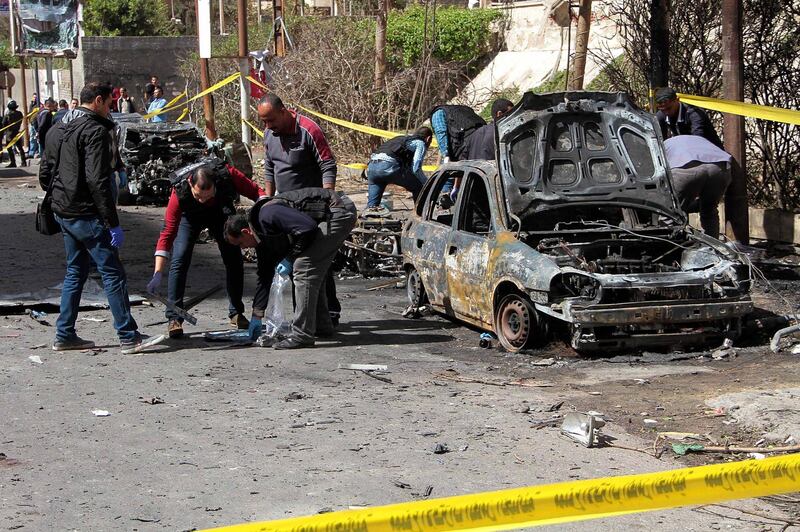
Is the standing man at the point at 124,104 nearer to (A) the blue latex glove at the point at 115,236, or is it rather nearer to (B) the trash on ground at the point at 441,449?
(A) the blue latex glove at the point at 115,236

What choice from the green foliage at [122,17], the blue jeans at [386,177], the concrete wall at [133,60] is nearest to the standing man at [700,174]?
the blue jeans at [386,177]

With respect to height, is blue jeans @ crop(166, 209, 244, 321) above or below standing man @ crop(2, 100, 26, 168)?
below

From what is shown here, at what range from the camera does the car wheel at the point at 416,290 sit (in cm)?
1019

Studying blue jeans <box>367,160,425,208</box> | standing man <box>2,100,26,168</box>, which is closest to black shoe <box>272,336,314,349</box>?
blue jeans <box>367,160,425,208</box>

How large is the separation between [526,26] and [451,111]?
19.3 meters

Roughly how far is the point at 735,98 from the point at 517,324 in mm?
5336

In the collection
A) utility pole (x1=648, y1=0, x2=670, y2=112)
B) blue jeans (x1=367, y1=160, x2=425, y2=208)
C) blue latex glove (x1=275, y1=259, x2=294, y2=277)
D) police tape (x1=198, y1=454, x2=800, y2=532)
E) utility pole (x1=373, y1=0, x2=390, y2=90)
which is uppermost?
utility pole (x1=373, y1=0, x2=390, y2=90)

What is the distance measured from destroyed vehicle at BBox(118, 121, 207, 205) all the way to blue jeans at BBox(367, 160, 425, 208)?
7047 millimetres

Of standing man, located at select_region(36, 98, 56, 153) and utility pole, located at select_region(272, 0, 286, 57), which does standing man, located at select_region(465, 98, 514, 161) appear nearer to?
utility pole, located at select_region(272, 0, 286, 57)

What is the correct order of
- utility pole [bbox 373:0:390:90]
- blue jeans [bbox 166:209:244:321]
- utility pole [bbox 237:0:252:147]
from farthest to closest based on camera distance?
utility pole [bbox 373:0:390:90], utility pole [bbox 237:0:252:147], blue jeans [bbox 166:209:244:321]

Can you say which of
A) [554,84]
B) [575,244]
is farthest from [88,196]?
[554,84]

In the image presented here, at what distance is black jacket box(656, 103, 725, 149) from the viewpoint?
37.8 ft

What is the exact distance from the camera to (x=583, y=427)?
624cm

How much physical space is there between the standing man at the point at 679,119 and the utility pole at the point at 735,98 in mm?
784
